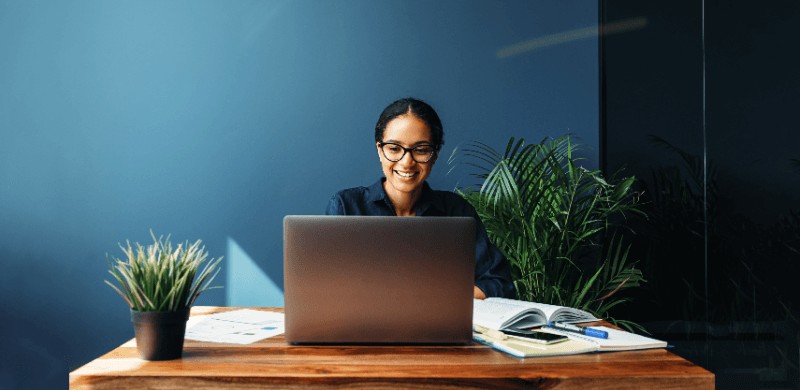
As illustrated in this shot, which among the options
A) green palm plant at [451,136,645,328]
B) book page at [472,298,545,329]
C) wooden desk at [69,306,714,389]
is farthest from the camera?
green palm plant at [451,136,645,328]

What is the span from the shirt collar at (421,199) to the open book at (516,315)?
0.78 metres

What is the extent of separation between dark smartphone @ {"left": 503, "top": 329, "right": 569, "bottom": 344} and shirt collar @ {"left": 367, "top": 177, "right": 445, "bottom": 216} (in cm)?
100

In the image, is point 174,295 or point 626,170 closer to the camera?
point 174,295

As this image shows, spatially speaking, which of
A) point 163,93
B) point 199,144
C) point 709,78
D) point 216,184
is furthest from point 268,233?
point 709,78

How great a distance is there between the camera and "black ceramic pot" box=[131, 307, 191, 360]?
3.95 ft

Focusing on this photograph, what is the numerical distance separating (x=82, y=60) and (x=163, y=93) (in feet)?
1.48

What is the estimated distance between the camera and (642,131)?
3145mm

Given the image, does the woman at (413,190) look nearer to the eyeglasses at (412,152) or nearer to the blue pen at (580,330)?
the eyeglasses at (412,152)

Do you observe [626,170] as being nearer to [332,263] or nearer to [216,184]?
[216,184]

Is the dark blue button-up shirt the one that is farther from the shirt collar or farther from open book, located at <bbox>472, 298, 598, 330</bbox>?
open book, located at <bbox>472, 298, 598, 330</bbox>

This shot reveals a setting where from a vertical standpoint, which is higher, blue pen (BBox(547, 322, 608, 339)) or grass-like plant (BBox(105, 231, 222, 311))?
grass-like plant (BBox(105, 231, 222, 311))

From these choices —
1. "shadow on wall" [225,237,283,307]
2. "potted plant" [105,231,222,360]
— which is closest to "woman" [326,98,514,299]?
"potted plant" [105,231,222,360]

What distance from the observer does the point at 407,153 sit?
7.20 feet

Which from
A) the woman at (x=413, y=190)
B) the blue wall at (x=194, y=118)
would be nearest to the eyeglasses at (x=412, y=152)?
the woman at (x=413, y=190)
